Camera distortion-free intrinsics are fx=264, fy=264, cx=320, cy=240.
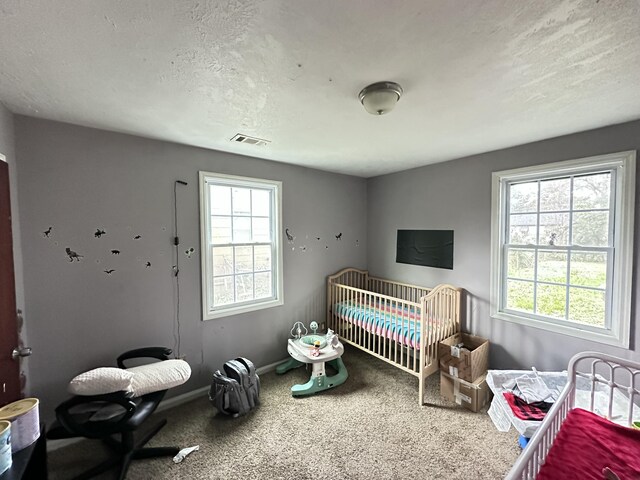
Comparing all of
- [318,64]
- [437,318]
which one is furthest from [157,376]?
[437,318]

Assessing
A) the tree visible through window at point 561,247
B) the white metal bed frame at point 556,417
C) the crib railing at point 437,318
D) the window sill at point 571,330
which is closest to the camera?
the white metal bed frame at point 556,417

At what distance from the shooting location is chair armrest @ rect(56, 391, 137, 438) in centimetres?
146

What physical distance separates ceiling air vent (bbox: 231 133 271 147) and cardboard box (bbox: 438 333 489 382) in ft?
8.01

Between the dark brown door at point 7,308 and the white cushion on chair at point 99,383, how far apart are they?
30 centimetres

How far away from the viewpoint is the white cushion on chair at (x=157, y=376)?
1.71 m

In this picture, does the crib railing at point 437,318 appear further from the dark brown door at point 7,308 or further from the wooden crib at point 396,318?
the dark brown door at point 7,308

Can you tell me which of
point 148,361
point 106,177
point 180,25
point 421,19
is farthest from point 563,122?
point 148,361

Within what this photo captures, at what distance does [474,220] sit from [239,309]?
258 cm

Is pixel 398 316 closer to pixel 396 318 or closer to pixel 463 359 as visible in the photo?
pixel 396 318

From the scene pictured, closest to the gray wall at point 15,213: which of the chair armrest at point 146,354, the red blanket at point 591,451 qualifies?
the chair armrest at point 146,354

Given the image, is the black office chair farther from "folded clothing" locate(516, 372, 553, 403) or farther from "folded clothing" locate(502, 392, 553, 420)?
"folded clothing" locate(516, 372, 553, 403)

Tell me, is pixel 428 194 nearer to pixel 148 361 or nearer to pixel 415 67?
pixel 415 67

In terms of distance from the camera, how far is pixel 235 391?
2.12m

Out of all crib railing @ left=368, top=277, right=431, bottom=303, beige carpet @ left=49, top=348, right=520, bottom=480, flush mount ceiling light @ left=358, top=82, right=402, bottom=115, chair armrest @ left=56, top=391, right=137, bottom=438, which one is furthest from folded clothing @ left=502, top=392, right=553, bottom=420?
chair armrest @ left=56, top=391, right=137, bottom=438
